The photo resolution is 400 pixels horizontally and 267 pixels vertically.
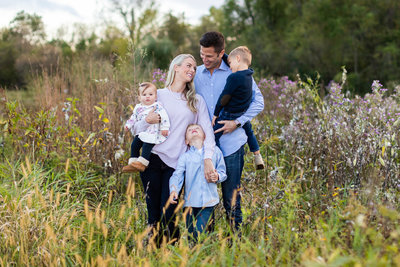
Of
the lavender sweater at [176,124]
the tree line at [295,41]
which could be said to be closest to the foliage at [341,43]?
the tree line at [295,41]

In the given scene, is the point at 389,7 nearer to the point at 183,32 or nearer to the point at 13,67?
the point at 183,32

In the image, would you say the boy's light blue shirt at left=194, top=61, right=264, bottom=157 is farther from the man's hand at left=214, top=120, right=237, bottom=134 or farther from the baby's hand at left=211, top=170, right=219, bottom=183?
the baby's hand at left=211, top=170, right=219, bottom=183

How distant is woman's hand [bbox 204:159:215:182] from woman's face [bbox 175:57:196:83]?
664 mm

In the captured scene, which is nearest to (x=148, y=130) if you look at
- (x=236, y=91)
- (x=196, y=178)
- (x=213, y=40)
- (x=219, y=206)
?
(x=196, y=178)

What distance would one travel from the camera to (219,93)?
328 centimetres

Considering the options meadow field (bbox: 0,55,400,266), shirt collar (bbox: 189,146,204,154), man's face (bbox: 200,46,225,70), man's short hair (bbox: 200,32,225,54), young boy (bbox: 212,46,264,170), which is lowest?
meadow field (bbox: 0,55,400,266)

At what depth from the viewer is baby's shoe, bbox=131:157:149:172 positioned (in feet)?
10.0

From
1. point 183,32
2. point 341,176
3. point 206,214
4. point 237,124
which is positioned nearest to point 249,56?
point 237,124

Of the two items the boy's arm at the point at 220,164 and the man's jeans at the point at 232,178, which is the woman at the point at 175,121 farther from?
the man's jeans at the point at 232,178

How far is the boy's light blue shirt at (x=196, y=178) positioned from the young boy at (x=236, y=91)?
0.20 metres

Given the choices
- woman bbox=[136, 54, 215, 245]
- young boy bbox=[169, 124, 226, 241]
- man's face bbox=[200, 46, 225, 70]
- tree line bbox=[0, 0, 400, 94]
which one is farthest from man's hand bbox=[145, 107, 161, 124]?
tree line bbox=[0, 0, 400, 94]

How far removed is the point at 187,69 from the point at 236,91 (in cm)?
42

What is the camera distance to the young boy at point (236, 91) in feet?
10.1

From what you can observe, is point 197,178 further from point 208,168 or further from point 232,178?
point 232,178
